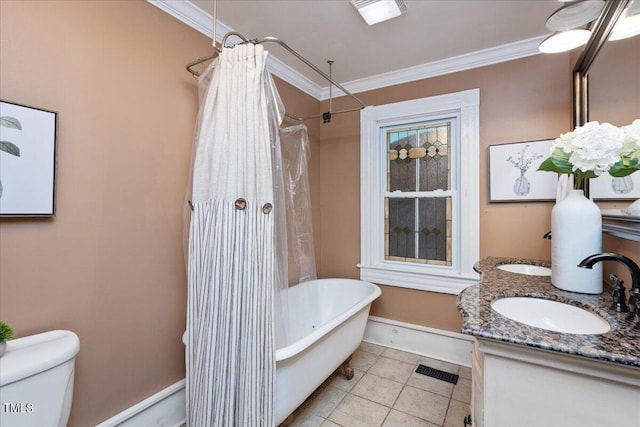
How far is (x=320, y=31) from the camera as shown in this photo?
1969mm

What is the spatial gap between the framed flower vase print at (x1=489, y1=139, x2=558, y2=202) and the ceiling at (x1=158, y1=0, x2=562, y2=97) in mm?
717

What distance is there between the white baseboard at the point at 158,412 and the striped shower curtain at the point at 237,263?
0.26 meters

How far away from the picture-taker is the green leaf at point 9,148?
108 cm

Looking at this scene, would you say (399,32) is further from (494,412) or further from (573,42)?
(494,412)

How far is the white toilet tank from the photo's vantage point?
3.05ft

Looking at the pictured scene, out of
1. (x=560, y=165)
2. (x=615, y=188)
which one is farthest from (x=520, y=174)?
(x=560, y=165)

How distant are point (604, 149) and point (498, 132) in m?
1.36

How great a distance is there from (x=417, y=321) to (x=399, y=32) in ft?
7.66

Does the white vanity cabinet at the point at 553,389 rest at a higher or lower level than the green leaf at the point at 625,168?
lower

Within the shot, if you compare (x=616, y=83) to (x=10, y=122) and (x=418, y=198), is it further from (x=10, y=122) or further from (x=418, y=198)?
(x=10, y=122)

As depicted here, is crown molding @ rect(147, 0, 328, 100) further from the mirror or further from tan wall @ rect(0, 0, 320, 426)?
the mirror

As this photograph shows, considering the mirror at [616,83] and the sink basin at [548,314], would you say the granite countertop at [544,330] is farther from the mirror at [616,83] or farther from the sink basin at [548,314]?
the mirror at [616,83]

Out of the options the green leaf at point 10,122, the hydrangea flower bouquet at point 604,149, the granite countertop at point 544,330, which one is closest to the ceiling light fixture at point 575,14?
the hydrangea flower bouquet at point 604,149

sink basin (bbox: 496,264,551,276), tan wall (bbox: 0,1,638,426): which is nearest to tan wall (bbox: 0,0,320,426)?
tan wall (bbox: 0,1,638,426)
